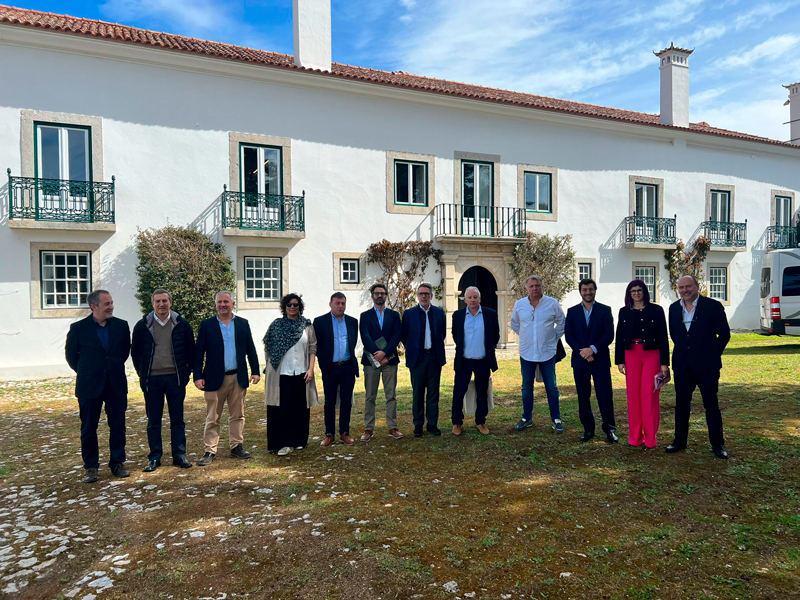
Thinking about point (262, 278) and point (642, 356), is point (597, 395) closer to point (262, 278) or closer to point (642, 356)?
point (642, 356)

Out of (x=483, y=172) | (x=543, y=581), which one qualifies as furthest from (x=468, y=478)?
(x=483, y=172)

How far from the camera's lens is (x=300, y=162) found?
1405 centimetres

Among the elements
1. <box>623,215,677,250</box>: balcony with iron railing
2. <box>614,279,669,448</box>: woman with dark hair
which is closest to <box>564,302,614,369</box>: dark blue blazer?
<box>614,279,669,448</box>: woman with dark hair

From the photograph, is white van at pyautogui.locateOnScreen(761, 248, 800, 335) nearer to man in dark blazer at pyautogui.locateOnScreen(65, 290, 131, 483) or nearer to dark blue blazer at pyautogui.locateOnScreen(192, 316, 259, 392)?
dark blue blazer at pyautogui.locateOnScreen(192, 316, 259, 392)

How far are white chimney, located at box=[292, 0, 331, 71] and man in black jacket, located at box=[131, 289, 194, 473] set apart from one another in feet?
36.4

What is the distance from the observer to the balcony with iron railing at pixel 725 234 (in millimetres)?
19656

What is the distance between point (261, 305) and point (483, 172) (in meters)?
7.29

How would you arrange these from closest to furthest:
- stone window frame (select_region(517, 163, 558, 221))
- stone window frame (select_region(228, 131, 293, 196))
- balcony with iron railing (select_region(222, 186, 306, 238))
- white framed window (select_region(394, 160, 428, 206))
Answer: balcony with iron railing (select_region(222, 186, 306, 238)), stone window frame (select_region(228, 131, 293, 196)), white framed window (select_region(394, 160, 428, 206)), stone window frame (select_region(517, 163, 558, 221))

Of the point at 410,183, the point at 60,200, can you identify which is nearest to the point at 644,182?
the point at 410,183

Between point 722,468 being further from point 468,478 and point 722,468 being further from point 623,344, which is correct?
point 468,478

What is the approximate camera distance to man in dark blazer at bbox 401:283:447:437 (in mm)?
6316

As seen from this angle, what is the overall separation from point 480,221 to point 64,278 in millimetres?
10345

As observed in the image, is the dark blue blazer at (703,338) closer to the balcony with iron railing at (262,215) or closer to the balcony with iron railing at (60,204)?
the balcony with iron railing at (262,215)

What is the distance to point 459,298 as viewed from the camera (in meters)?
15.8
